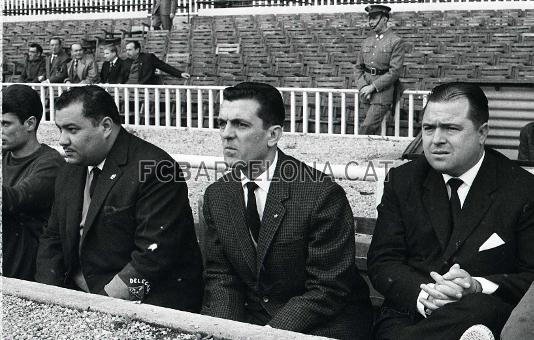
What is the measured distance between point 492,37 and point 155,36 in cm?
772

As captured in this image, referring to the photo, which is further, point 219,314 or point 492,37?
point 492,37

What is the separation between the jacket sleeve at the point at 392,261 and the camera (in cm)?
277

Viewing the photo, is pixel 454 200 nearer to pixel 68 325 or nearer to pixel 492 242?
pixel 492 242

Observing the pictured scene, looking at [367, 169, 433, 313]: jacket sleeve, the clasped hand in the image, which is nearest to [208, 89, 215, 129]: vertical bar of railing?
[367, 169, 433, 313]: jacket sleeve

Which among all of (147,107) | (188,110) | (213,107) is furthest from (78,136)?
(147,107)

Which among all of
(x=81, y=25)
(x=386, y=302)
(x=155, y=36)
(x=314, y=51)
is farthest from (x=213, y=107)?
(x=81, y=25)

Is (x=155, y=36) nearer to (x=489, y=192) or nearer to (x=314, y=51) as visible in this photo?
(x=314, y=51)

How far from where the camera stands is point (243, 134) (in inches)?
122

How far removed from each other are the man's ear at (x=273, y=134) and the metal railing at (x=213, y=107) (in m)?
6.48

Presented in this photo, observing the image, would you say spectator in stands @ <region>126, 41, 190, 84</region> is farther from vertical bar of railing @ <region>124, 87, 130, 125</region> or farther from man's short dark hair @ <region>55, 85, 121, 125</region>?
man's short dark hair @ <region>55, 85, 121, 125</region>

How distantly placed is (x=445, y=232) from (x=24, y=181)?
2.16 metres

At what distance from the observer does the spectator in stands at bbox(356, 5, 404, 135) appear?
892cm

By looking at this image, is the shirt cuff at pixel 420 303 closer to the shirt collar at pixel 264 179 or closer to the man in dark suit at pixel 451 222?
the man in dark suit at pixel 451 222

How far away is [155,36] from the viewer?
17.1 m
